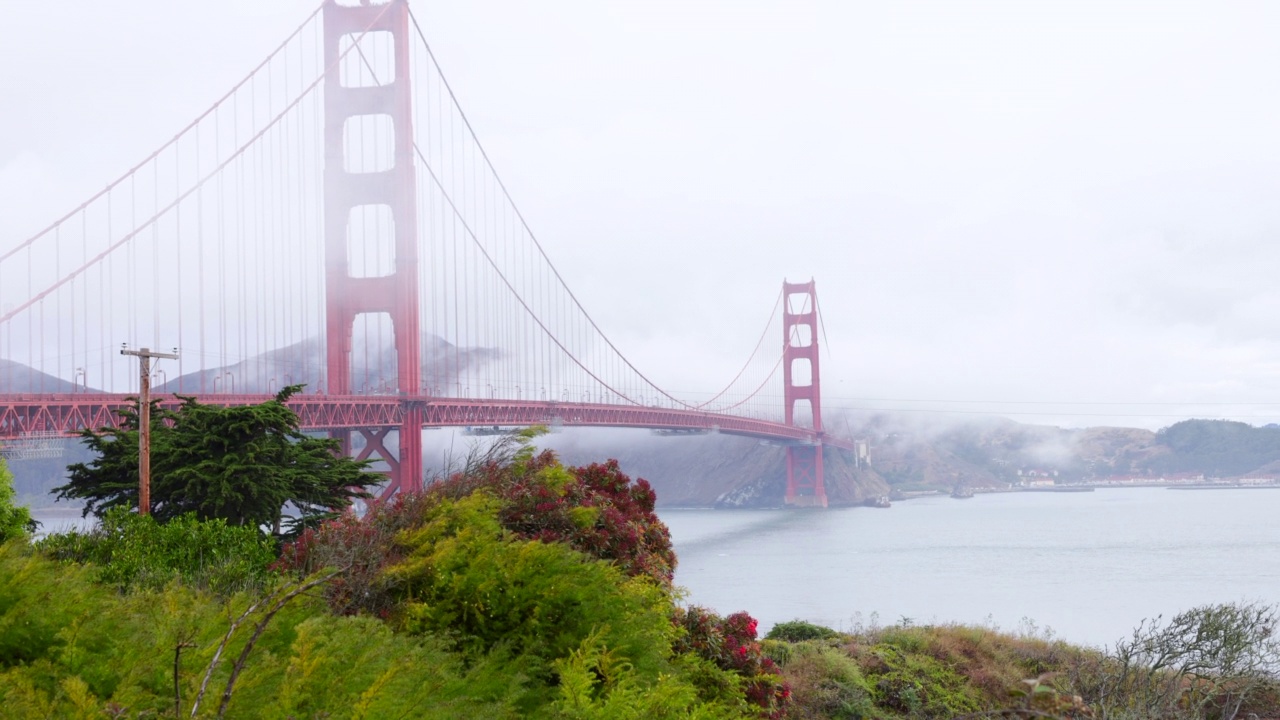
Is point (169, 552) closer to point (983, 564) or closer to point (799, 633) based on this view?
point (799, 633)

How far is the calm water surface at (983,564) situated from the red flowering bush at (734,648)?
3.75 metres

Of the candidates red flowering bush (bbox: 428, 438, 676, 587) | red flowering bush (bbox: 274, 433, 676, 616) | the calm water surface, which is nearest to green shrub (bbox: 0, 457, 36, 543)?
red flowering bush (bbox: 274, 433, 676, 616)

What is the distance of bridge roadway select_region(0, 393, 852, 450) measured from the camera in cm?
1964

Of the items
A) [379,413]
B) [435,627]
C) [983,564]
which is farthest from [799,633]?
[983,564]

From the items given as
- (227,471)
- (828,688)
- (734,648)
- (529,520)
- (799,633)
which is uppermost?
(227,471)

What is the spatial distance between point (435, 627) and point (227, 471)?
30.1ft

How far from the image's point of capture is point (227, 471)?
15016mm

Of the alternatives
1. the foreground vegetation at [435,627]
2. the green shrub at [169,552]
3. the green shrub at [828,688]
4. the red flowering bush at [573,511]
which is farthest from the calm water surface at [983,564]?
the green shrub at [169,552]

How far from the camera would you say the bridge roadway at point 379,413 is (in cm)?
1964

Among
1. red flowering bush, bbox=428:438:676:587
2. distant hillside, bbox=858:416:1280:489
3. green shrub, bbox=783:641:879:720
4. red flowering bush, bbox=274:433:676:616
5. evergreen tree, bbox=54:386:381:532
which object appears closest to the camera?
red flowering bush, bbox=274:433:676:616

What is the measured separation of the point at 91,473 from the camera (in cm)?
1645

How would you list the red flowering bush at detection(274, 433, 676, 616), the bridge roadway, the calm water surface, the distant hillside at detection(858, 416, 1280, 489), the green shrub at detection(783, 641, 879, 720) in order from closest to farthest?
the red flowering bush at detection(274, 433, 676, 616)
the green shrub at detection(783, 641, 879, 720)
the bridge roadway
the calm water surface
the distant hillside at detection(858, 416, 1280, 489)

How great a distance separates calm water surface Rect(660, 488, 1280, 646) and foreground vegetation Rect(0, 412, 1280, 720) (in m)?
3.68

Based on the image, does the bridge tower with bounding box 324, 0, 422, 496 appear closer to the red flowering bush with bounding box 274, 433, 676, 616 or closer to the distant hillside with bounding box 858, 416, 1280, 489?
the red flowering bush with bounding box 274, 433, 676, 616
